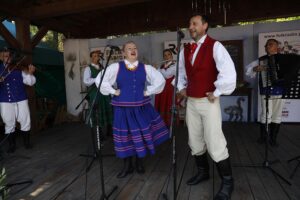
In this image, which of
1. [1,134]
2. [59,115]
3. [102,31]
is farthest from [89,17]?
[1,134]

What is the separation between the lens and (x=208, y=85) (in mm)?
2172

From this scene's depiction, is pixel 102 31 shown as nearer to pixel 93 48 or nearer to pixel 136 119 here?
pixel 93 48

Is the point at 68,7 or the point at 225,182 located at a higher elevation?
the point at 68,7

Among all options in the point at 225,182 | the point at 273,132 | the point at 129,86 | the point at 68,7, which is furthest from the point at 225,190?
the point at 68,7

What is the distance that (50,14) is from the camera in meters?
4.98

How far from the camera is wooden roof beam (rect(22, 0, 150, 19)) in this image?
4621 millimetres

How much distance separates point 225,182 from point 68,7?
4083mm

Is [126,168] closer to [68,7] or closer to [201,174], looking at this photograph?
[201,174]

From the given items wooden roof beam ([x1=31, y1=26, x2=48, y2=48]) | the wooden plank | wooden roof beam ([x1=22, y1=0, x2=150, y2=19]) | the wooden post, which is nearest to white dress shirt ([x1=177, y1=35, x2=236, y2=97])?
the wooden plank

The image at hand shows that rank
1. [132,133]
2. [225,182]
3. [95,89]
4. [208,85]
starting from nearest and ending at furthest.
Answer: [208,85] → [225,182] → [132,133] → [95,89]

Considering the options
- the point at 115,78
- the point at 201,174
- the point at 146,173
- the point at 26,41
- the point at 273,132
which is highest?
the point at 26,41

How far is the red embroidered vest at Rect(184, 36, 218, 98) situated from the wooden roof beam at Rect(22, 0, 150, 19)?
281 cm

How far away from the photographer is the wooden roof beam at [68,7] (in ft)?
15.2

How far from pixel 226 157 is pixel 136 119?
3.26 ft
